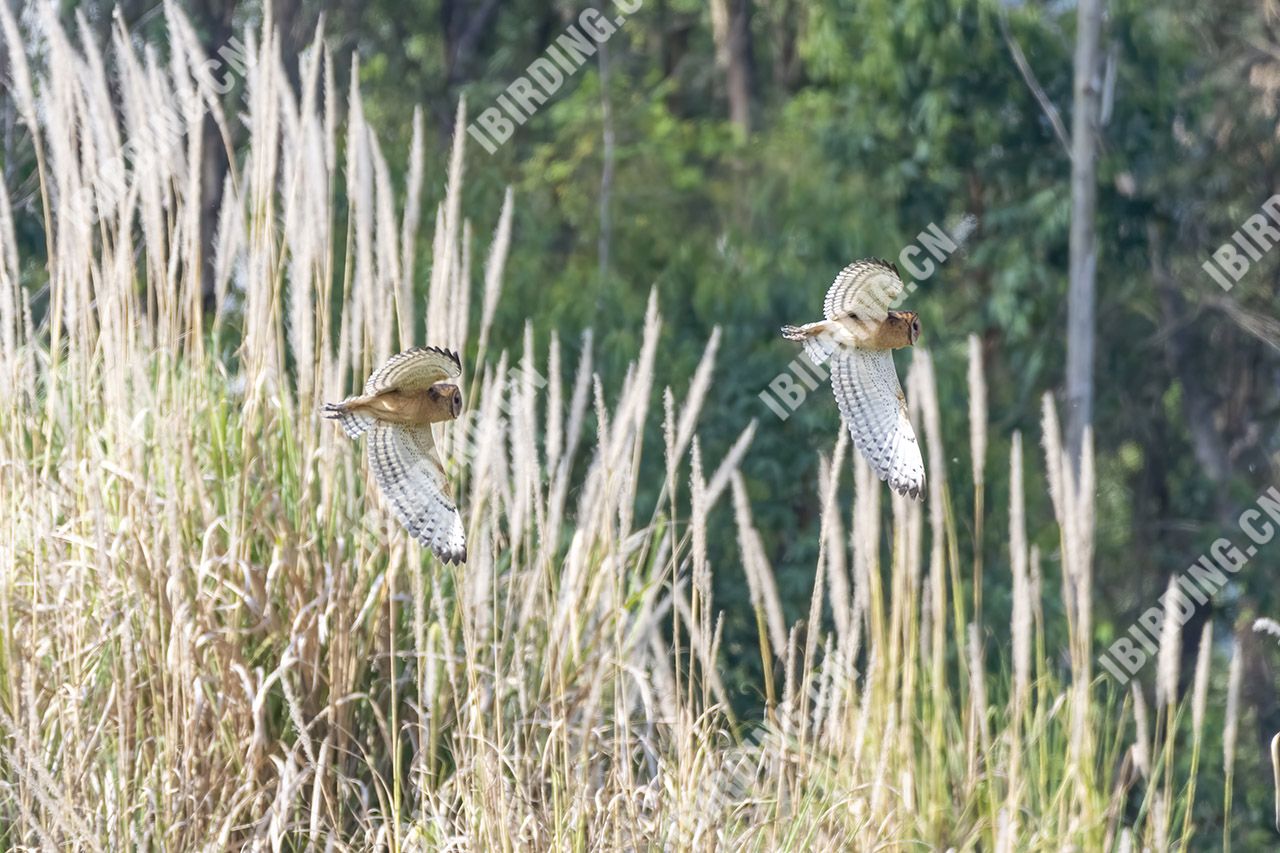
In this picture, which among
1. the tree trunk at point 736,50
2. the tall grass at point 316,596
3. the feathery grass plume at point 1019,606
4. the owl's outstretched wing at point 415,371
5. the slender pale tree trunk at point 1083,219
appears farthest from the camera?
the tree trunk at point 736,50

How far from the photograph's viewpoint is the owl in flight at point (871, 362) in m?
1.16

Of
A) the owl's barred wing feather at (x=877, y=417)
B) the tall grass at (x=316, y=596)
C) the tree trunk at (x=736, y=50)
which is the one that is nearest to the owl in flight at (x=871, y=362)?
the owl's barred wing feather at (x=877, y=417)

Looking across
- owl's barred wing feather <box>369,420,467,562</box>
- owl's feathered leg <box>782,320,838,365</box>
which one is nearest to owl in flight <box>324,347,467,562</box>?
owl's barred wing feather <box>369,420,467,562</box>

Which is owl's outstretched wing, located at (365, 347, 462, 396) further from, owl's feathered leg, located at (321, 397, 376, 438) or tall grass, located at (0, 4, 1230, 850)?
tall grass, located at (0, 4, 1230, 850)

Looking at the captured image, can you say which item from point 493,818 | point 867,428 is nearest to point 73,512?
point 493,818

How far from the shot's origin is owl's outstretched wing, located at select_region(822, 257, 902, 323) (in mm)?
1170

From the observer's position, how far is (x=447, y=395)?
1.16 metres

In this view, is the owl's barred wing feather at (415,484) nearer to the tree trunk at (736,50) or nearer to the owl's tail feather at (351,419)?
the owl's tail feather at (351,419)

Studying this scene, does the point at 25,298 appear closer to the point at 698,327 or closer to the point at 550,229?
the point at 698,327

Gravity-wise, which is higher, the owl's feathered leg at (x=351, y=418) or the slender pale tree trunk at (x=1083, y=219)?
the slender pale tree trunk at (x=1083, y=219)

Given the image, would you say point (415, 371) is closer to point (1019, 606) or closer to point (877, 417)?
point (877, 417)

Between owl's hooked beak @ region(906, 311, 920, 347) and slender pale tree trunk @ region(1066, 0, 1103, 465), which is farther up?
slender pale tree trunk @ region(1066, 0, 1103, 465)

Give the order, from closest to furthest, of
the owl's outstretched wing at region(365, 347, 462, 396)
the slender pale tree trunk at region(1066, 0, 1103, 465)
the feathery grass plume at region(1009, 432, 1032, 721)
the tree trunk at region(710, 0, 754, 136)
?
the owl's outstretched wing at region(365, 347, 462, 396)
the feathery grass plume at region(1009, 432, 1032, 721)
the slender pale tree trunk at region(1066, 0, 1103, 465)
the tree trunk at region(710, 0, 754, 136)

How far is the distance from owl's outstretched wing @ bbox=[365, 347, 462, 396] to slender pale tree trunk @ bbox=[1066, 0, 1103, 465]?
7.92 metres
